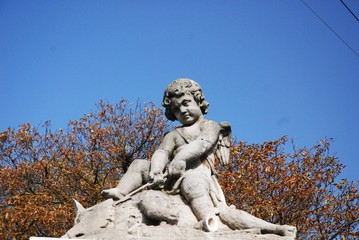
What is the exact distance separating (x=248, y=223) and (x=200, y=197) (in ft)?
1.94

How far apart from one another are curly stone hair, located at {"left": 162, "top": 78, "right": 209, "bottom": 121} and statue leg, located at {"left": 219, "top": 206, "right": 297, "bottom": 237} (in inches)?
68.4

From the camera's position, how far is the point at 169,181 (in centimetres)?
617

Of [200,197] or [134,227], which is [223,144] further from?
[134,227]

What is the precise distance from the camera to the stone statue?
211 inches

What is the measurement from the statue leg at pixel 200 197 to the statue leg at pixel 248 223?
167 mm

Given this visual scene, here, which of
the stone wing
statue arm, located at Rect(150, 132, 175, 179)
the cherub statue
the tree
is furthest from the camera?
the tree

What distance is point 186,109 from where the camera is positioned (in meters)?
6.77

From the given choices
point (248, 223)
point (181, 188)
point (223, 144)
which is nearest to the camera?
point (248, 223)

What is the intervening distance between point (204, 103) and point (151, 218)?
7.06ft

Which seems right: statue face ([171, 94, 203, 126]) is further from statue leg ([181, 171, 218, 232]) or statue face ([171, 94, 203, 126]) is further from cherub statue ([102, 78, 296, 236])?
statue leg ([181, 171, 218, 232])

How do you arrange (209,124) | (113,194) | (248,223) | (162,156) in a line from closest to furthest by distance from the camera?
(248,223), (113,194), (162,156), (209,124)

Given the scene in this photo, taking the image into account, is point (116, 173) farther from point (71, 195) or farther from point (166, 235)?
point (166, 235)

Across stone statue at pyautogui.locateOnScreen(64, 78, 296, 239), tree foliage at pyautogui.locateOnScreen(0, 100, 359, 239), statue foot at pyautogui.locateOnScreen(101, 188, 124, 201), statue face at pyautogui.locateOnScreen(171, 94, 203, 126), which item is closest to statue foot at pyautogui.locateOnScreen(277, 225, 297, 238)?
stone statue at pyautogui.locateOnScreen(64, 78, 296, 239)

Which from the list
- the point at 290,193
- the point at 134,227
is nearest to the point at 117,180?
the point at 290,193
